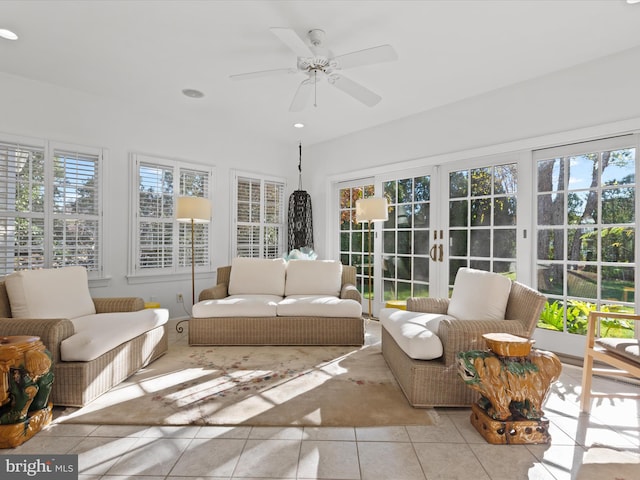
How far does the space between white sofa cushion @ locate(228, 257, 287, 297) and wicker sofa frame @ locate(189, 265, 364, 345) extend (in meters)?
0.62

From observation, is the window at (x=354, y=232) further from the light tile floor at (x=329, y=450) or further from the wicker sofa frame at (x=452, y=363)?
the light tile floor at (x=329, y=450)

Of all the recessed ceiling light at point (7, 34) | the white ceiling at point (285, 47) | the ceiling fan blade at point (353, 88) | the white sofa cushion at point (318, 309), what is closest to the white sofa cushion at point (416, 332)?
the white sofa cushion at point (318, 309)

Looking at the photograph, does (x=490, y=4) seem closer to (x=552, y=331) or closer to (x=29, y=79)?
(x=552, y=331)

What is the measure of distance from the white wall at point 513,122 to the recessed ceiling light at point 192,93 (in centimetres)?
229

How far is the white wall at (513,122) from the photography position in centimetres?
304

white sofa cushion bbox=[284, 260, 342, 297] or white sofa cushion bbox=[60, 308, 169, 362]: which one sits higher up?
white sofa cushion bbox=[284, 260, 342, 297]

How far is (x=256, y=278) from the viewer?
13.7 ft

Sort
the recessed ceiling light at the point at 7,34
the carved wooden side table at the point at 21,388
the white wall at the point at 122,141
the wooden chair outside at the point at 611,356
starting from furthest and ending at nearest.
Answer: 1. the white wall at the point at 122,141
2. the recessed ceiling light at the point at 7,34
3. the wooden chair outside at the point at 611,356
4. the carved wooden side table at the point at 21,388

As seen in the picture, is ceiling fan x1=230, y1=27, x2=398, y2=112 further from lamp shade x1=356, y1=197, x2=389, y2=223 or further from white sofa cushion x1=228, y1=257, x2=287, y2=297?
white sofa cushion x1=228, y1=257, x2=287, y2=297

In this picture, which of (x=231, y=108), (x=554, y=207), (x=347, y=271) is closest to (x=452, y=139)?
(x=554, y=207)

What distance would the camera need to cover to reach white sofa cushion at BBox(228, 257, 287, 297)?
413cm

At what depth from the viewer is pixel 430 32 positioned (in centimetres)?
276

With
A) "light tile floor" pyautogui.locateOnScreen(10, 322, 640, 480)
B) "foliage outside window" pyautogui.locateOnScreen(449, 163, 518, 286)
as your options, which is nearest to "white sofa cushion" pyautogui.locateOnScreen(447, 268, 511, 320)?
"light tile floor" pyautogui.locateOnScreen(10, 322, 640, 480)

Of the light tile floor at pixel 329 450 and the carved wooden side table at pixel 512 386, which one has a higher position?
the carved wooden side table at pixel 512 386
